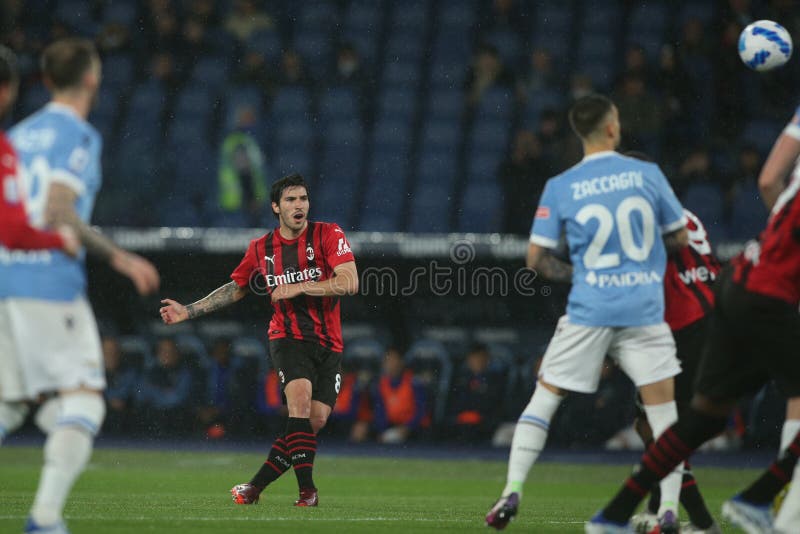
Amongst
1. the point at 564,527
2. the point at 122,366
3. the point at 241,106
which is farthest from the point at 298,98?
the point at 564,527

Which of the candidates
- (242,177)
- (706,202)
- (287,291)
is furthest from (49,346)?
(706,202)

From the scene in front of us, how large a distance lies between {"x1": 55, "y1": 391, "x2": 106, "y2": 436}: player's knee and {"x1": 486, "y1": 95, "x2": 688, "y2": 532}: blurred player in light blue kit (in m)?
2.30

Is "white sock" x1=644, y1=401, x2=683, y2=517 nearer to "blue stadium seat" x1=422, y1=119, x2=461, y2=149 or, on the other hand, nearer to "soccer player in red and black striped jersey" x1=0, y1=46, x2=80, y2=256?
"soccer player in red and black striped jersey" x1=0, y1=46, x2=80, y2=256

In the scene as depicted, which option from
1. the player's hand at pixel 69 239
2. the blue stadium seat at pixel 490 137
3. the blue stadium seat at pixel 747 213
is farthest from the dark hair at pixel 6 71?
the blue stadium seat at pixel 490 137

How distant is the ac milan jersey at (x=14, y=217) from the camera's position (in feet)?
17.5

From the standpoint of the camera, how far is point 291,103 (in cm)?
1970

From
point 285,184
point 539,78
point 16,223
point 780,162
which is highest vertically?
point 539,78

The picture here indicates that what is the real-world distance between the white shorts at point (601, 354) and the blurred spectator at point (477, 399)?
10.6 m

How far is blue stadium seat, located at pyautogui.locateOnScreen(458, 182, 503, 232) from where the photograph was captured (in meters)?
17.6

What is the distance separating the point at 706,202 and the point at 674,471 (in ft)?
35.0

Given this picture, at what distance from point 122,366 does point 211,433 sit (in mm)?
1617

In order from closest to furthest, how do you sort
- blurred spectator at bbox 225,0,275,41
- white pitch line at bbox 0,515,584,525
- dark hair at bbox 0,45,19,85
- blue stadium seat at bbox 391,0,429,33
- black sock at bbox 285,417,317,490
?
dark hair at bbox 0,45,19,85 < white pitch line at bbox 0,515,584,525 < black sock at bbox 285,417,317,490 < blurred spectator at bbox 225,0,275,41 < blue stadium seat at bbox 391,0,429,33

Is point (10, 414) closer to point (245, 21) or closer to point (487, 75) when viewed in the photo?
point (487, 75)

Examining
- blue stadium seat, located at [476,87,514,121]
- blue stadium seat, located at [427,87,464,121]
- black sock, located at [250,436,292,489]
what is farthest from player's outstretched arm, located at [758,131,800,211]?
blue stadium seat, located at [427,87,464,121]
